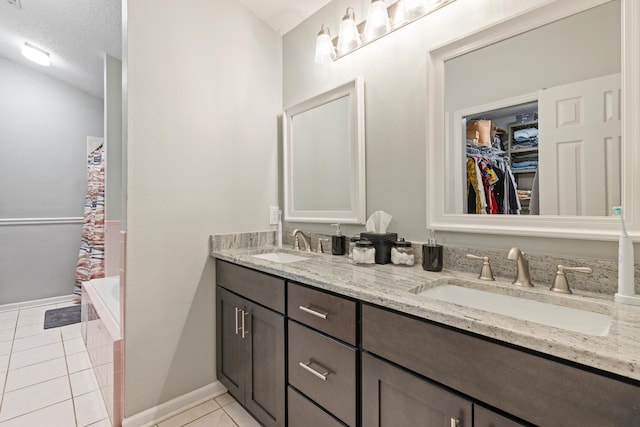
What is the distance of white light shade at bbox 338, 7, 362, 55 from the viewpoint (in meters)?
1.62

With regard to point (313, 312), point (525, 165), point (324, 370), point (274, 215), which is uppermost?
point (525, 165)

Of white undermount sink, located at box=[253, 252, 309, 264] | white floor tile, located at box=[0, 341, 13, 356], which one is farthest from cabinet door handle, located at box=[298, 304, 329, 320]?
white floor tile, located at box=[0, 341, 13, 356]

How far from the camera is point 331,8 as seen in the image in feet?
6.05

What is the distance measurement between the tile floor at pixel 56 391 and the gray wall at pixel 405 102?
4.30 feet

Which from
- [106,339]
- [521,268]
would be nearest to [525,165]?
[521,268]

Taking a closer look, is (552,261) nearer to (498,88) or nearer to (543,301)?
(543,301)

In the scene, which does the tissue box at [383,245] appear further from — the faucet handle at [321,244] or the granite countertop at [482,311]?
the faucet handle at [321,244]

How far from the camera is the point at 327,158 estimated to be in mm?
1905

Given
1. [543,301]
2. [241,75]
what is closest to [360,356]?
[543,301]

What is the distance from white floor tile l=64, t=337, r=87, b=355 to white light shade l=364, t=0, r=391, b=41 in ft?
10.2

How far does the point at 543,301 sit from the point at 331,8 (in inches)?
75.7

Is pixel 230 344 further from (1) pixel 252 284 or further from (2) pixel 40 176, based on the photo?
(2) pixel 40 176

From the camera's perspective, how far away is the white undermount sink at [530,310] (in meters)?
0.85

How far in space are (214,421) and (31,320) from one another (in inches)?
105
